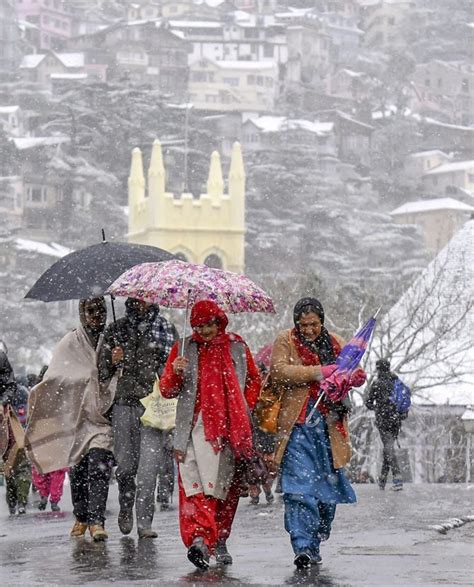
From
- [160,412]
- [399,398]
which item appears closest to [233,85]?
[399,398]

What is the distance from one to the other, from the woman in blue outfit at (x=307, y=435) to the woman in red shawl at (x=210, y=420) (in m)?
0.16

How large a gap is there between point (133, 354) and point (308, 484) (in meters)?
1.57

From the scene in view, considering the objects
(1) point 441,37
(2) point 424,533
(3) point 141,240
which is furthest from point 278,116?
(2) point 424,533

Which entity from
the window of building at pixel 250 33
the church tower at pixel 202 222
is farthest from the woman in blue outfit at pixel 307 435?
the window of building at pixel 250 33

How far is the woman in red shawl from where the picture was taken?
7.38m

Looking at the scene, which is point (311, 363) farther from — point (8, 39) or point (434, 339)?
point (8, 39)

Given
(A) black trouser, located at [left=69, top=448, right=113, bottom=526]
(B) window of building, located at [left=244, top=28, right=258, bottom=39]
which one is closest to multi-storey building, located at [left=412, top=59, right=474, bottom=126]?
(B) window of building, located at [left=244, top=28, right=258, bottom=39]

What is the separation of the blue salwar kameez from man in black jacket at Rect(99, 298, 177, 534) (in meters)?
1.36

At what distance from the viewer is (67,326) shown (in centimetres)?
9350

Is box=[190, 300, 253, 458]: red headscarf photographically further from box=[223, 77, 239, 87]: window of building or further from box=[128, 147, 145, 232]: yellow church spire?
box=[223, 77, 239, 87]: window of building

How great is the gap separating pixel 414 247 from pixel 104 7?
180 feet

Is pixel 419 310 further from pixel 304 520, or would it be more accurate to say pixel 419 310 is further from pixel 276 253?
pixel 276 253

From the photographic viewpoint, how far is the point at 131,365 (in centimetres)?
870

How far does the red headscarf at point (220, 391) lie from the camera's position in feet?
24.4
